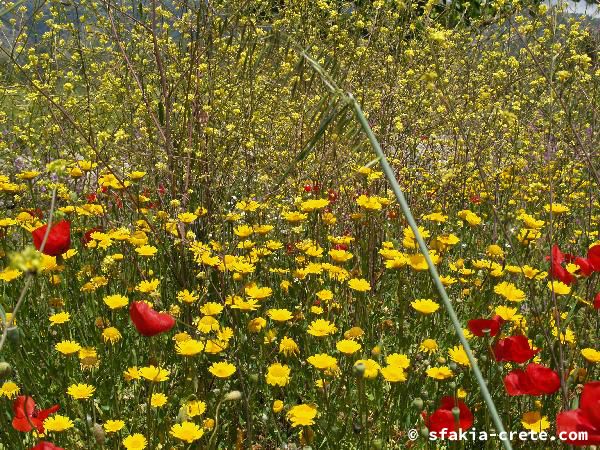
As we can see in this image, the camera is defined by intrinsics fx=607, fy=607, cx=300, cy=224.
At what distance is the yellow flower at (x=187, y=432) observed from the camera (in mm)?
1397

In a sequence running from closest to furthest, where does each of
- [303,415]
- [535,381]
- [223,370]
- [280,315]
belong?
[535,381] < [303,415] < [223,370] < [280,315]

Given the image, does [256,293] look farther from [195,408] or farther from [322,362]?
[195,408]

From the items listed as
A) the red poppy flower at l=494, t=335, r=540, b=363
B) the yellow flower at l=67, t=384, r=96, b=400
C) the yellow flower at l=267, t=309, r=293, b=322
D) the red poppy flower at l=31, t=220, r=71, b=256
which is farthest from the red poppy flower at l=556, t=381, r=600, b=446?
the red poppy flower at l=31, t=220, r=71, b=256

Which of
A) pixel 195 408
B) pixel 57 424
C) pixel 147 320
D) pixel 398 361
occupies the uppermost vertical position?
pixel 147 320

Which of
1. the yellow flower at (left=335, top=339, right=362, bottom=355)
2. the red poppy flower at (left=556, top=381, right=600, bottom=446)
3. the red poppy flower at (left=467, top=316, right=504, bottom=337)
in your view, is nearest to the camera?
the red poppy flower at (left=556, top=381, right=600, bottom=446)

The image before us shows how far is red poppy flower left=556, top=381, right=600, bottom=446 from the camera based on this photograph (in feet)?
3.03

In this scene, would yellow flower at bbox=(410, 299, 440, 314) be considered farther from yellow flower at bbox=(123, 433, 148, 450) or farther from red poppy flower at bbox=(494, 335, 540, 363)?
yellow flower at bbox=(123, 433, 148, 450)

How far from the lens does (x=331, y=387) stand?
1.89 metres

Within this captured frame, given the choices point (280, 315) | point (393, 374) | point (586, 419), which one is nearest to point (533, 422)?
point (393, 374)

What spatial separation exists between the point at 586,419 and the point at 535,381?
39 centimetres

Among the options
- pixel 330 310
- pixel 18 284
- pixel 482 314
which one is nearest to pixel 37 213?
pixel 18 284

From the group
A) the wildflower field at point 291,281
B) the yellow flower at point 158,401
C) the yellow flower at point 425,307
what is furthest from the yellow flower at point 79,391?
the yellow flower at point 425,307

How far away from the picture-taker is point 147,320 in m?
1.39

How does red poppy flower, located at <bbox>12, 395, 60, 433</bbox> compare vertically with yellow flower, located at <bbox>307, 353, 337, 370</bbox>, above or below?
below
